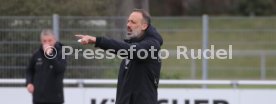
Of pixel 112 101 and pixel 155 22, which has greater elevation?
pixel 155 22

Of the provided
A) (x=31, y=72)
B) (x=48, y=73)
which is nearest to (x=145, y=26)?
(x=48, y=73)

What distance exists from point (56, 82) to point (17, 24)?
3.58m

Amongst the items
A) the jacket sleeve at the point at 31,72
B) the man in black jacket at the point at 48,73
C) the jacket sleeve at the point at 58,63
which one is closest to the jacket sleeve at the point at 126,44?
the jacket sleeve at the point at 58,63

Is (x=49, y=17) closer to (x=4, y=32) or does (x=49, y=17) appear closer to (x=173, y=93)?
(x=4, y=32)

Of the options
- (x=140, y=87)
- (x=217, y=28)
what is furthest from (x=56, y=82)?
(x=217, y=28)

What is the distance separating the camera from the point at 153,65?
7.73m

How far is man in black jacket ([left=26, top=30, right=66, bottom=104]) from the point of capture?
10.7 m

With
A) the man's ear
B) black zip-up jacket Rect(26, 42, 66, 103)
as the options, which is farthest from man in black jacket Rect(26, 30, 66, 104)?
the man's ear

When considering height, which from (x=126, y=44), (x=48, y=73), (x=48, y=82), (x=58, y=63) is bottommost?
(x=48, y=82)

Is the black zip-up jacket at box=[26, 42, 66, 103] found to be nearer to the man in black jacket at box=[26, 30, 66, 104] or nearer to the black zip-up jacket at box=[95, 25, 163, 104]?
the man in black jacket at box=[26, 30, 66, 104]

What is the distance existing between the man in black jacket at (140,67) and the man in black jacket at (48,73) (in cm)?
299

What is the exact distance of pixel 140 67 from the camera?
7688 mm

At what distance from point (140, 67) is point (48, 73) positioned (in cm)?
334

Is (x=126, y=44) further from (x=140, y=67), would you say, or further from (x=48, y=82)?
(x=48, y=82)
